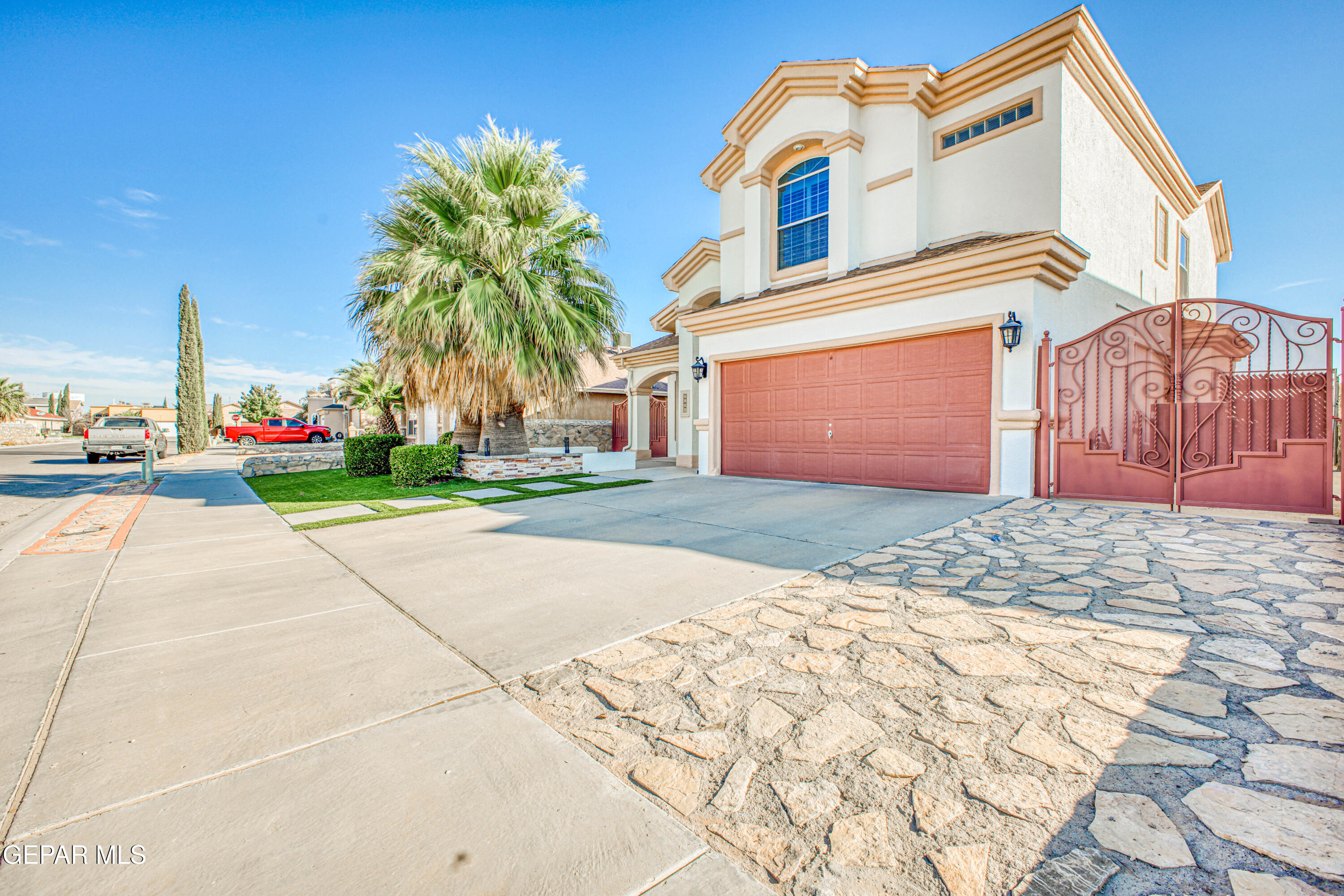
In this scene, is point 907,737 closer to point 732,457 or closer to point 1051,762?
point 1051,762

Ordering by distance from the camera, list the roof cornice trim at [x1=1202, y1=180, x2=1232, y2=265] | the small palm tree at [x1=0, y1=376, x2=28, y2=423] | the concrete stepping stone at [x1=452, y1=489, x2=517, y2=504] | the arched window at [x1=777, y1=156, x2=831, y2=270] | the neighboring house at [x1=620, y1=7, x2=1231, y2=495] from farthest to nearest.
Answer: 1. the small palm tree at [x1=0, y1=376, x2=28, y2=423]
2. the roof cornice trim at [x1=1202, y1=180, x2=1232, y2=265]
3. the arched window at [x1=777, y1=156, x2=831, y2=270]
4. the concrete stepping stone at [x1=452, y1=489, x2=517, y2=504]
5. the neighboring house at [x1=620, y1=7, x2=1231, y2=495]

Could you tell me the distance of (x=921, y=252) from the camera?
10.5 metres

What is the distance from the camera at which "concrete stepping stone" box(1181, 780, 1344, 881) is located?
1505 mm

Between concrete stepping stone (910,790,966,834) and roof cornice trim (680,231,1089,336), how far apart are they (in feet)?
28.1

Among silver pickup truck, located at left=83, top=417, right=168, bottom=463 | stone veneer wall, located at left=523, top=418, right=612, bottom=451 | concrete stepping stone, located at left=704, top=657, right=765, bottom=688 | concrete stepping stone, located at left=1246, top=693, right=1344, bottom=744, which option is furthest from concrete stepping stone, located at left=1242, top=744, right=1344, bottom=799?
silver pickup truck, located at left=83, top=417, right=168, bottom=463

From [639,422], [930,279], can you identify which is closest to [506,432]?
[639,422]

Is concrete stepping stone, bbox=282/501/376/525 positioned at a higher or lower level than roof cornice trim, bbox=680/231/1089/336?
lower

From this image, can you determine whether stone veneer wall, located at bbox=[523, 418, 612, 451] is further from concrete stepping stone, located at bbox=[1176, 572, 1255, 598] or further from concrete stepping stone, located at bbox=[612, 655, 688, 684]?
concrete stepping stone, located at bbox=[612, 655, 688, 684]

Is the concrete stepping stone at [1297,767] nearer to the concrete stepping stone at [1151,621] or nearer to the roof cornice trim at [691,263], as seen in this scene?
the concrete stepping stone at [1151,621]

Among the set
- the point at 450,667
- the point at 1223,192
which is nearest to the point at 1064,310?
the point at 450,667

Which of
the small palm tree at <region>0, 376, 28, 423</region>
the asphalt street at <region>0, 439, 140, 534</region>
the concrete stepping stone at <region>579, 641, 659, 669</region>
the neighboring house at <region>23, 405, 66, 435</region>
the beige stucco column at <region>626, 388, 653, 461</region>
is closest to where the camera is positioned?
the concrete stepping stone at <region>579, 641, 659, 669</region>

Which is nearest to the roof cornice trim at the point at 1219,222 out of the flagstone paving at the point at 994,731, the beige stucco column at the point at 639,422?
the beige stucco column at the point at 639,422

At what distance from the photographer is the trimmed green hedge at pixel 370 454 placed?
13.8 meters

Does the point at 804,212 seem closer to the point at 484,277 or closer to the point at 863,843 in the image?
the point at 484,277
